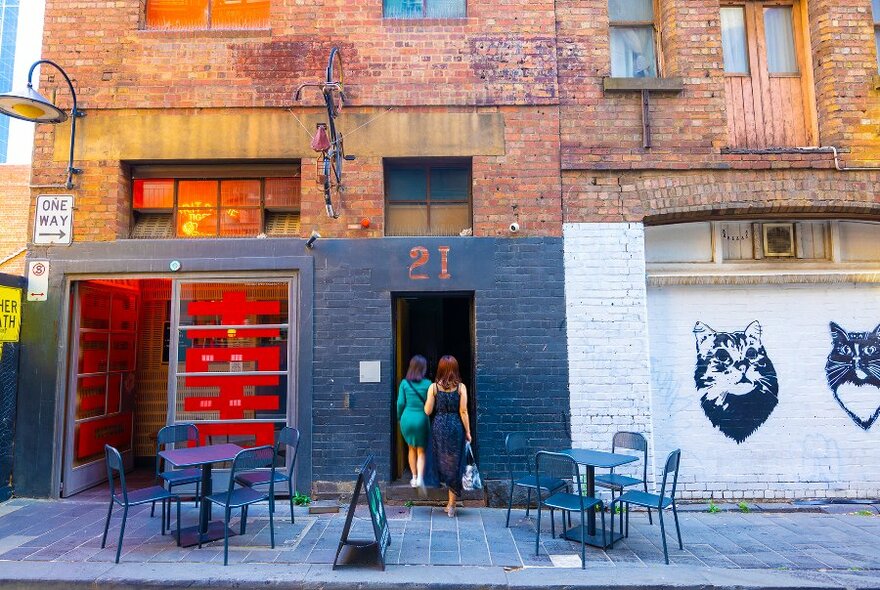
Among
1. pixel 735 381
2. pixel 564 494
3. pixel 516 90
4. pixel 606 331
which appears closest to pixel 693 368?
pixel 735 381

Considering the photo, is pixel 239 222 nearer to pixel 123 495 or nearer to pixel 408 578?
pixel 123 495

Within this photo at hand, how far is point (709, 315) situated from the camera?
7145 millimetres

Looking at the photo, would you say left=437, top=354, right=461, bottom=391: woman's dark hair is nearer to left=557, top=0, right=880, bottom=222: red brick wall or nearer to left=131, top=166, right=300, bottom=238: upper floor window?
left=557, top=0, right=880, bottom=222: red brick wall

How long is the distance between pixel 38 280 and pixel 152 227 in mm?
1469

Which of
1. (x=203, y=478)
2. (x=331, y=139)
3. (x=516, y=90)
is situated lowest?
(x=203, y=478)

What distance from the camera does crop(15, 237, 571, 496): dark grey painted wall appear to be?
6754mm

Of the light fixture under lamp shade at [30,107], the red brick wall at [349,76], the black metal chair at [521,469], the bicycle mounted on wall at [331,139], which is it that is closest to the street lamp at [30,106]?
the light fixture under lamp shade at [30,107]

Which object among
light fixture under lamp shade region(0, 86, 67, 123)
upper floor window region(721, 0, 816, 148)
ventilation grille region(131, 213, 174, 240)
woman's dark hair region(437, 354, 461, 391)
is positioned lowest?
woman's dark hair region(437, 354, 461, 391)

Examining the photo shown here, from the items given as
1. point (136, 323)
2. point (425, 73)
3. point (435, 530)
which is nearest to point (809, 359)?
point (435, 530)

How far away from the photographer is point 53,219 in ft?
23.1

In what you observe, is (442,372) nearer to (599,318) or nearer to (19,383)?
(599,318)

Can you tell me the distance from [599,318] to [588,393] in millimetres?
926

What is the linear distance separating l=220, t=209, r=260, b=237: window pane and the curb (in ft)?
13.1

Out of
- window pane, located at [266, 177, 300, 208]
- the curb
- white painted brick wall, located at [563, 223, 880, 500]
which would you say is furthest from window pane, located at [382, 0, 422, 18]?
the curb
